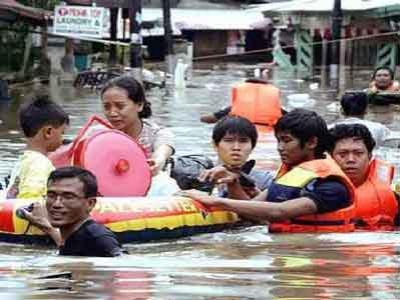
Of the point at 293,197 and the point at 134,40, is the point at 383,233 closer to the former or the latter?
the point at 293,197

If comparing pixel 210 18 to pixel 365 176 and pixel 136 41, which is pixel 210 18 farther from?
pixel 365 176

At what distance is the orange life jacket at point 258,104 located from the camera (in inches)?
633

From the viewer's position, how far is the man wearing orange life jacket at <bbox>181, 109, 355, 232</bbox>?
7.76 meters

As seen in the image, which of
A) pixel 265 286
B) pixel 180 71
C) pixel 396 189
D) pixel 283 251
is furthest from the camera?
pixel 180 71

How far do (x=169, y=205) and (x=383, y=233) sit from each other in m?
1.39

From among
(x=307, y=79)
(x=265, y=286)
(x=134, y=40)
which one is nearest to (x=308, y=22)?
(x=307, y=79)

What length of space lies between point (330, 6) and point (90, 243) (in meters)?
34.9

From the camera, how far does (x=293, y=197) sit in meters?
7.83

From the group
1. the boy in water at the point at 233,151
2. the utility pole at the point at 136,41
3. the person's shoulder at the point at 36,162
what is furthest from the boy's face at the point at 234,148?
the utility pole at the point at 136,41

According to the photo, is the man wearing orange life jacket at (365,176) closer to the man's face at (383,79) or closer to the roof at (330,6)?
the man's face at (383,79)

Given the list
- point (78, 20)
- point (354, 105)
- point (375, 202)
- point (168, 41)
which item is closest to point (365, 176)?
point (375, 202)

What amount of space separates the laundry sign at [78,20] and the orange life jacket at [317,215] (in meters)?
24.1

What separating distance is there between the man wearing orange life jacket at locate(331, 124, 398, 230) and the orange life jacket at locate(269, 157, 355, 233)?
30 cm

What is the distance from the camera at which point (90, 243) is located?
21.2 ft
